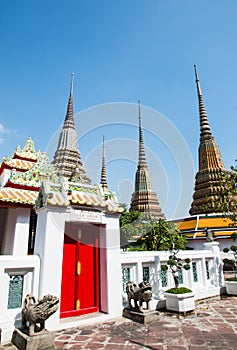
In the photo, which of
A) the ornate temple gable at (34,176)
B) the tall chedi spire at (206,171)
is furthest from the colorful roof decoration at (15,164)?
the tall chedi spire at (206,171)

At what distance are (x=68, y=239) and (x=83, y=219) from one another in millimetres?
629

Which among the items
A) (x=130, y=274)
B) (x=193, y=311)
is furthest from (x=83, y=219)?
(x=193, y=311)

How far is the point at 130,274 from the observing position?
7.10 metres

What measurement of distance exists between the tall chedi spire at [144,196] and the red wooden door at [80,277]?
2601cm

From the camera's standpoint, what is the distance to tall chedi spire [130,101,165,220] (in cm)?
3525

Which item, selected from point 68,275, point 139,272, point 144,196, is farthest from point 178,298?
point 144,196

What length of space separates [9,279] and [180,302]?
4.36 m

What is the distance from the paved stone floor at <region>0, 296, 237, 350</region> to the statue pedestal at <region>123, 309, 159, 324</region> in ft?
0.39

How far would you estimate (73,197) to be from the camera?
21.7ft

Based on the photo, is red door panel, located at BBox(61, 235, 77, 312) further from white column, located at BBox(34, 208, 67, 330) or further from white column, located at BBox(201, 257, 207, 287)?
white column, located at BBox(201, 257, 207, 287)

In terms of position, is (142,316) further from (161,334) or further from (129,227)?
(129,227)

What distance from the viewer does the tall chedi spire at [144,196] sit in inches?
1388

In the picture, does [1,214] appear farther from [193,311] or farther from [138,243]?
[138,243]

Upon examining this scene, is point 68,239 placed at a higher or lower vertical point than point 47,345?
higher
